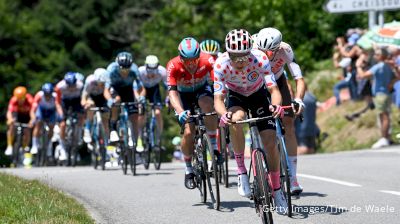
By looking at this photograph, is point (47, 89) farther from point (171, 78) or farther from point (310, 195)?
point (310, 195)

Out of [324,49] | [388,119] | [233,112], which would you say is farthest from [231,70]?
[324,49]

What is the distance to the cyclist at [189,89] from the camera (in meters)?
13.4

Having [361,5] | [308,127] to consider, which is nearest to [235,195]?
[308,127]

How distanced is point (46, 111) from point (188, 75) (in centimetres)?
1166

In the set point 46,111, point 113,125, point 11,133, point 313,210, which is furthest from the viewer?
point 11,133

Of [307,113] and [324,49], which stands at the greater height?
[324,49]

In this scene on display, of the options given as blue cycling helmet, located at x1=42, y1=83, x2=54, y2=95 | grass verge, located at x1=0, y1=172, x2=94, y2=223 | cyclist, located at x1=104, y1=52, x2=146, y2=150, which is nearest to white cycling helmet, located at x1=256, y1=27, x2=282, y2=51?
grass verge, located at x1=0, y1=172, x2=94, y2=223

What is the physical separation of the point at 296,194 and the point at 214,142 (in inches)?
61.3

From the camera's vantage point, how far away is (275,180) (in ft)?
37.7

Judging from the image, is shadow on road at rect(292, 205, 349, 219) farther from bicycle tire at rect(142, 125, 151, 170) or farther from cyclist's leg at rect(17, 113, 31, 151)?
cyclist's leg at rect(17, 113, 31, 151)

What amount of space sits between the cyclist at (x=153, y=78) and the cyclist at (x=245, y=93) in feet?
24.1

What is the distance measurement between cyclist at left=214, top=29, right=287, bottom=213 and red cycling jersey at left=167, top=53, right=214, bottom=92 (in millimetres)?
2159

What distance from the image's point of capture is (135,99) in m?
19.5

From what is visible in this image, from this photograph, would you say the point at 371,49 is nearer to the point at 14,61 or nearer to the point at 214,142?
the point at 214,142
